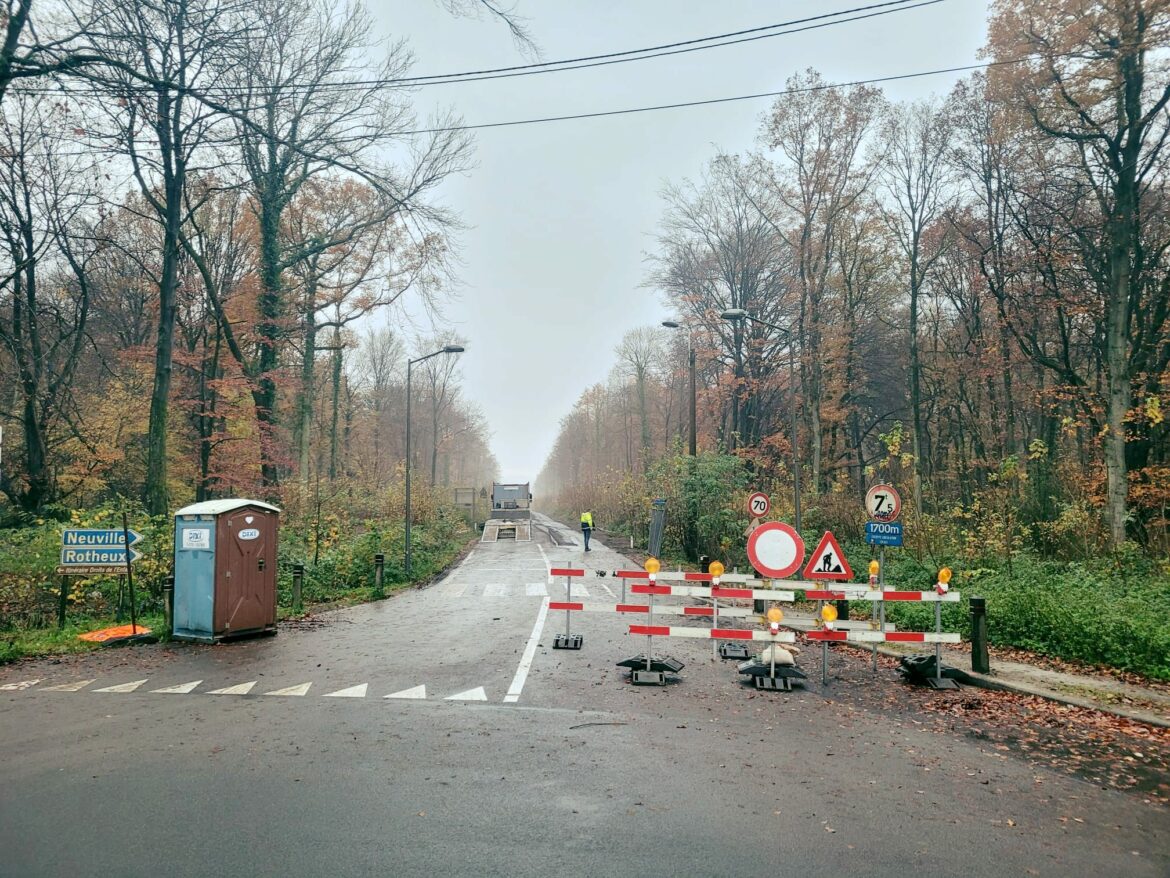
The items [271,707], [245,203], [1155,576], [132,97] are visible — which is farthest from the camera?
[245,203]

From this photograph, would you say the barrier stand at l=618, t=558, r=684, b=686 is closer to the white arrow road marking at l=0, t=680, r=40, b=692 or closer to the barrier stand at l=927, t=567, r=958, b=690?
the barrier stand at l=927, t=567, r=958, b=690

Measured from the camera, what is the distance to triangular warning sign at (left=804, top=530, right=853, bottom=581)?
1066 cm

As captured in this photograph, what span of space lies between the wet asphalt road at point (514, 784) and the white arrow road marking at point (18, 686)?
152 millimetres

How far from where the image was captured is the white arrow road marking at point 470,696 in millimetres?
8398

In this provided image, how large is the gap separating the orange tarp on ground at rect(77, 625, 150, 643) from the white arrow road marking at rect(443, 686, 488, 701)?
7116 mm

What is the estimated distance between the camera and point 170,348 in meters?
18.5

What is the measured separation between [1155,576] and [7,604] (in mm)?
20921

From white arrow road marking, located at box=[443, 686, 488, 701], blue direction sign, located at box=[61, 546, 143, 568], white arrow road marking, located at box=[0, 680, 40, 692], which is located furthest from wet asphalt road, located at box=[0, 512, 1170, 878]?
blue direction sign, located at box=[61, 546, 143, 568]

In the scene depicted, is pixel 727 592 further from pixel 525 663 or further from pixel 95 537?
pixel 95 537

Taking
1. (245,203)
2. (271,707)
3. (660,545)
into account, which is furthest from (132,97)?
(660,545)

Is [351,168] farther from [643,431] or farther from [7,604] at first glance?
[643,431]

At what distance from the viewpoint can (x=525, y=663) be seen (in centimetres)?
1055

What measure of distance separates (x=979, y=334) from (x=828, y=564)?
24.8 m

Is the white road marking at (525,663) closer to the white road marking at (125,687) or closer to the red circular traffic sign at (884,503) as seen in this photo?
the white road marking at (125,687)
